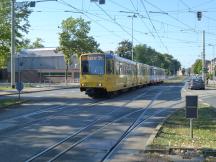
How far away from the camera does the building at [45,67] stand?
323 feet

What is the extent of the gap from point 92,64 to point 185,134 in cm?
1963

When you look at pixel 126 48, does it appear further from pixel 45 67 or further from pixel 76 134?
pixel 76 134

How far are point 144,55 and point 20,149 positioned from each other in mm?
145799

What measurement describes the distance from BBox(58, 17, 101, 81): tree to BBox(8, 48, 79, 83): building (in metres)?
19.7

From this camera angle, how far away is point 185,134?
14.6 meters

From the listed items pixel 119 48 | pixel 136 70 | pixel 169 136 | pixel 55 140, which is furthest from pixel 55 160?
pixel 119 48

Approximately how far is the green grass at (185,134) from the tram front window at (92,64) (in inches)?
556

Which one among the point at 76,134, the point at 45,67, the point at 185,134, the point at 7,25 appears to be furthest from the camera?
the point at 45,67

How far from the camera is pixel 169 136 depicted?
14180 mm

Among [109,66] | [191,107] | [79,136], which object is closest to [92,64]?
[109,66]

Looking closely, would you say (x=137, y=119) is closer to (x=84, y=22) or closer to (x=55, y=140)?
(x=55, y=140)

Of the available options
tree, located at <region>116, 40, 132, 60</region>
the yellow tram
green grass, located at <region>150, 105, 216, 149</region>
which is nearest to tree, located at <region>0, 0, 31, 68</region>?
the yellow tram

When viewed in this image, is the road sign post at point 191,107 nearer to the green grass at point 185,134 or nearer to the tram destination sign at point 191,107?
the tram destination sign at point 191,107

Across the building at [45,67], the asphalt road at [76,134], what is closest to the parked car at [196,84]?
the asphalt road at [76,134]
